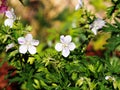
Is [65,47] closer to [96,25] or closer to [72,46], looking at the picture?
[72,46]

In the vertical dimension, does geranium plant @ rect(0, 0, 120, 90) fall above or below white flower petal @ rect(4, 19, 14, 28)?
below

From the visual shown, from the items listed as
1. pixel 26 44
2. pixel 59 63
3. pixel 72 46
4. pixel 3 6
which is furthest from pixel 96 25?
pixel 3 6

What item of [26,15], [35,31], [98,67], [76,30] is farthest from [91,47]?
[98,67]

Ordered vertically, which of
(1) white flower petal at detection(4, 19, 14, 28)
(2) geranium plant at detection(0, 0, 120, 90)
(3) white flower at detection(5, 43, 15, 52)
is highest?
(1) white flower petal at detection(4, 19, 14, 28)

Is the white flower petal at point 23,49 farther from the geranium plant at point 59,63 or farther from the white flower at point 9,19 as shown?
the white flower at point 9,19

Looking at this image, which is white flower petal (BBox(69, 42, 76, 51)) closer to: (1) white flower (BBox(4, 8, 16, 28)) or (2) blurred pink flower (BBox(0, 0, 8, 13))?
(1) white flower (BBox(4, 8, 16, 28))

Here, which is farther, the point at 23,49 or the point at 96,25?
the point at 96,25

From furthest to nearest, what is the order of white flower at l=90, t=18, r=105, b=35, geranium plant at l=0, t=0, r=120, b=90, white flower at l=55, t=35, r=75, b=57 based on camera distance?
white flower at l=90, t=18, r=105, b=35 → white flower at l=55, t=35, r=75, b=57 → geranium plant at l=0, t=0, r=120, b=90

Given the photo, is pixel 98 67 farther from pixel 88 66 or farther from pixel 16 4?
pixel 16 4

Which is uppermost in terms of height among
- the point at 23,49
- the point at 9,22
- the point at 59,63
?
the point at 9,22

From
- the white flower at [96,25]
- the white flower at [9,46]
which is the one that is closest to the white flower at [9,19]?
the white flower at [9,46]

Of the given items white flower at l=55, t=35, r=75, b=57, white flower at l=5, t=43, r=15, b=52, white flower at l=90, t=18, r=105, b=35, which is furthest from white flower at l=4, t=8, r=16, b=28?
white flower at l=90, t=18, r=105, b=35
